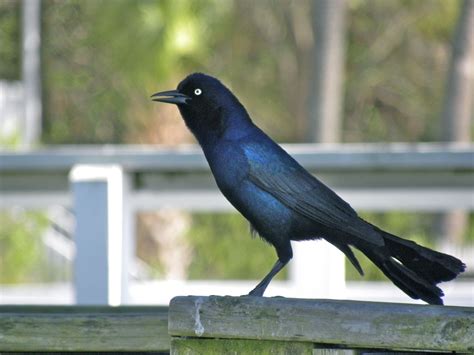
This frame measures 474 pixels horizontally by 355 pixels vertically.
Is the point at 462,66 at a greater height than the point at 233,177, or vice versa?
the point at 462,66

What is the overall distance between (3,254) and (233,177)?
1295cm

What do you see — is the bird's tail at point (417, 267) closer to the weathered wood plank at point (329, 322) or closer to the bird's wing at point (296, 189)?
the bird's wing at point (296, 189)

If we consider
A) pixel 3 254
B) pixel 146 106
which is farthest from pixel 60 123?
pixel 3 254

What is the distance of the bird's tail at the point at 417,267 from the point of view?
292 cm

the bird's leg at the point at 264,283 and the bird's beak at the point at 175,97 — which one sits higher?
the bird's beak at the point at 175,97

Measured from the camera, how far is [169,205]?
5.35 metres

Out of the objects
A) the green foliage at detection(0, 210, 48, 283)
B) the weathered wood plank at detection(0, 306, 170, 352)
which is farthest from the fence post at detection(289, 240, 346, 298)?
the green foliage at detection(0, 210, 48, 283)

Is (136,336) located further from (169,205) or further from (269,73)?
(269,73)

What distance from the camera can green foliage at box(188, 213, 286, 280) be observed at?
618 inches

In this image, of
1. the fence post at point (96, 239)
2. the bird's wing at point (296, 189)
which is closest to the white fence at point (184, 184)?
the fence post at point (96, 239)

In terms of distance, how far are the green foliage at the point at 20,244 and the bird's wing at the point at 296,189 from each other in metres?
12.4

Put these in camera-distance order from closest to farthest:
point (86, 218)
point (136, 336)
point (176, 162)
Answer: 1. point (136, 336)
2. point (86, 218)
3. point (176, 162)

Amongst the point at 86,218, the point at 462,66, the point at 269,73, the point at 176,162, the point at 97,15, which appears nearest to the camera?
the point at 86,218

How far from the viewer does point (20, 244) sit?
15.5 metres
